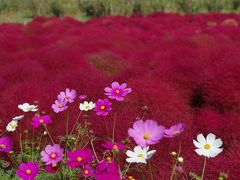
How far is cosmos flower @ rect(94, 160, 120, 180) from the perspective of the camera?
119 centimetres

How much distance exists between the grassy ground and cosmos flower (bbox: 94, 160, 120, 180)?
Result: 14.5m

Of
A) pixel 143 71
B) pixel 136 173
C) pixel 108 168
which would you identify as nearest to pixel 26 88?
pixel 143 71

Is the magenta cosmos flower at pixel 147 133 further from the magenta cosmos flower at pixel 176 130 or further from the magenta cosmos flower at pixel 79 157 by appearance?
the magenta cosmos flower at pixel 79 157

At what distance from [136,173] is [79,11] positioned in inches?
642

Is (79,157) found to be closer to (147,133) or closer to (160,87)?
(147,133)

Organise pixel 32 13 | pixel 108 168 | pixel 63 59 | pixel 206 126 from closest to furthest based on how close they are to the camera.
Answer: pixel 108 168 < pixel 206 126 < pixel 63 59 < pixel 32 13

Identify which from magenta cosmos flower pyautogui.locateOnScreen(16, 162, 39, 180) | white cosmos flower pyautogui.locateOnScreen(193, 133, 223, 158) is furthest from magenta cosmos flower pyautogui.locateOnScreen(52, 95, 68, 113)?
white cosmos flower pyautogui.locateOnScreen(193, 133, 223, 158)

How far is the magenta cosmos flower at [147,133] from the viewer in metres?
1.20

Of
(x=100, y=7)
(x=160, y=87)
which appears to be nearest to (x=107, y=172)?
(x=160, y=87)

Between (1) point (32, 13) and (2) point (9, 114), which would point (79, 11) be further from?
(2) point (9, 114)

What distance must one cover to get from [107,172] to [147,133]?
153 mm

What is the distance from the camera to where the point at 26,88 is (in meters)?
2.36

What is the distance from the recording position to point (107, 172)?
120 centimetres

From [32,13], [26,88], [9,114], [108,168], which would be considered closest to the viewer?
[108,168]
